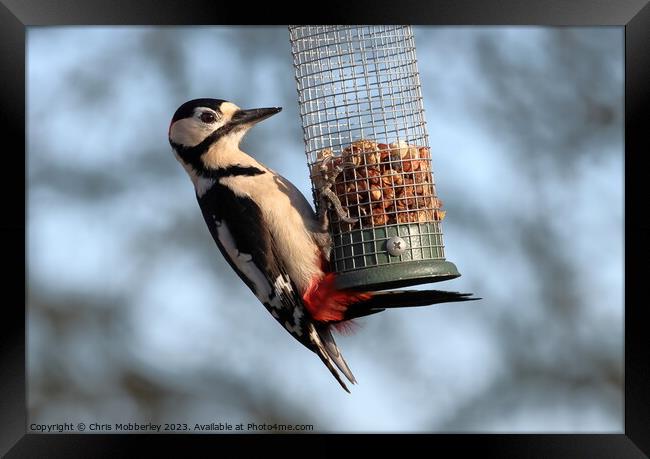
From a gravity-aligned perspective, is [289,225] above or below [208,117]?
below

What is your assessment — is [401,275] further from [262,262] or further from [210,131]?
[210,131]

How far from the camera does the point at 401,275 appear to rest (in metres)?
3.48

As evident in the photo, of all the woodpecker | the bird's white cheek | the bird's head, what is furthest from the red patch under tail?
the bird's white cheek

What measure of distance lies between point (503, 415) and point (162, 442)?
2.37 m

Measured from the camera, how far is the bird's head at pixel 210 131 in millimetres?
3920

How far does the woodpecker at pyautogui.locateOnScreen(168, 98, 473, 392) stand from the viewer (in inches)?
149

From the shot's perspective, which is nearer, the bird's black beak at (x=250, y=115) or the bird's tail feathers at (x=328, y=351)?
the bird's tail feathers at (x=328, y=351)

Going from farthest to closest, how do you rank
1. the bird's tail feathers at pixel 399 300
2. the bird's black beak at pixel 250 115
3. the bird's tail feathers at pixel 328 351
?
the bird's black beak at pixel 250 115
the bird's tail feathers at pixel 328 351
the bird's tail feathers at pixel 399 300

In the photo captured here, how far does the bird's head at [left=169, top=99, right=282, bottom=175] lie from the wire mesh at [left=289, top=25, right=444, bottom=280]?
0.89ft

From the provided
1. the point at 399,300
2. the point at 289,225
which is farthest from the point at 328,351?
the point at 289,225

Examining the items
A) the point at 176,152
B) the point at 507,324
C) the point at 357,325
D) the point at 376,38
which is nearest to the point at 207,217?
the point at 176,152
